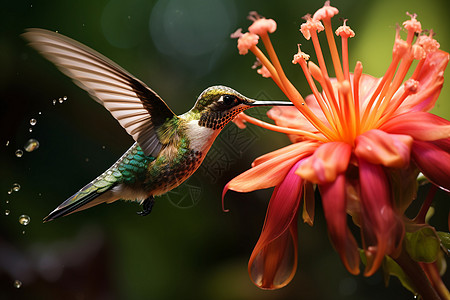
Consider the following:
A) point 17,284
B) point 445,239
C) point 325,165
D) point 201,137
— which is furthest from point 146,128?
point 17,284

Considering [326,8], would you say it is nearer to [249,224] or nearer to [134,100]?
[134,100]

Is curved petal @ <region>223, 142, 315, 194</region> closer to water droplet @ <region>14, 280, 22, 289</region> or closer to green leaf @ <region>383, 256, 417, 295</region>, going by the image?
green leaf @ <region>383, 256, 417, 295</region>

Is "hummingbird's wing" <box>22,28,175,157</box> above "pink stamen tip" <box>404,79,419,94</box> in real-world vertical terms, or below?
above

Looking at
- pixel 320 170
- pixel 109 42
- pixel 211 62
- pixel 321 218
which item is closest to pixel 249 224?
pixel 321 218

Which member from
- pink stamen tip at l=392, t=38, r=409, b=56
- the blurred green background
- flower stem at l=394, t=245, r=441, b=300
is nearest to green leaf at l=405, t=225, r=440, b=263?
flower stem at l=394, t=245, r=441, b=300

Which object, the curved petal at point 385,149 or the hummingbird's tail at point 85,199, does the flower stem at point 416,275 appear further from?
the hummingbird's tail at point 85,199

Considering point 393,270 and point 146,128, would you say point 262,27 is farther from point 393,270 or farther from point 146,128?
point 393,270

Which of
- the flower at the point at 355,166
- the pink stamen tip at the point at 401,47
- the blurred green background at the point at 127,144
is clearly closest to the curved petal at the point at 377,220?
the flower at the point at 355,166
